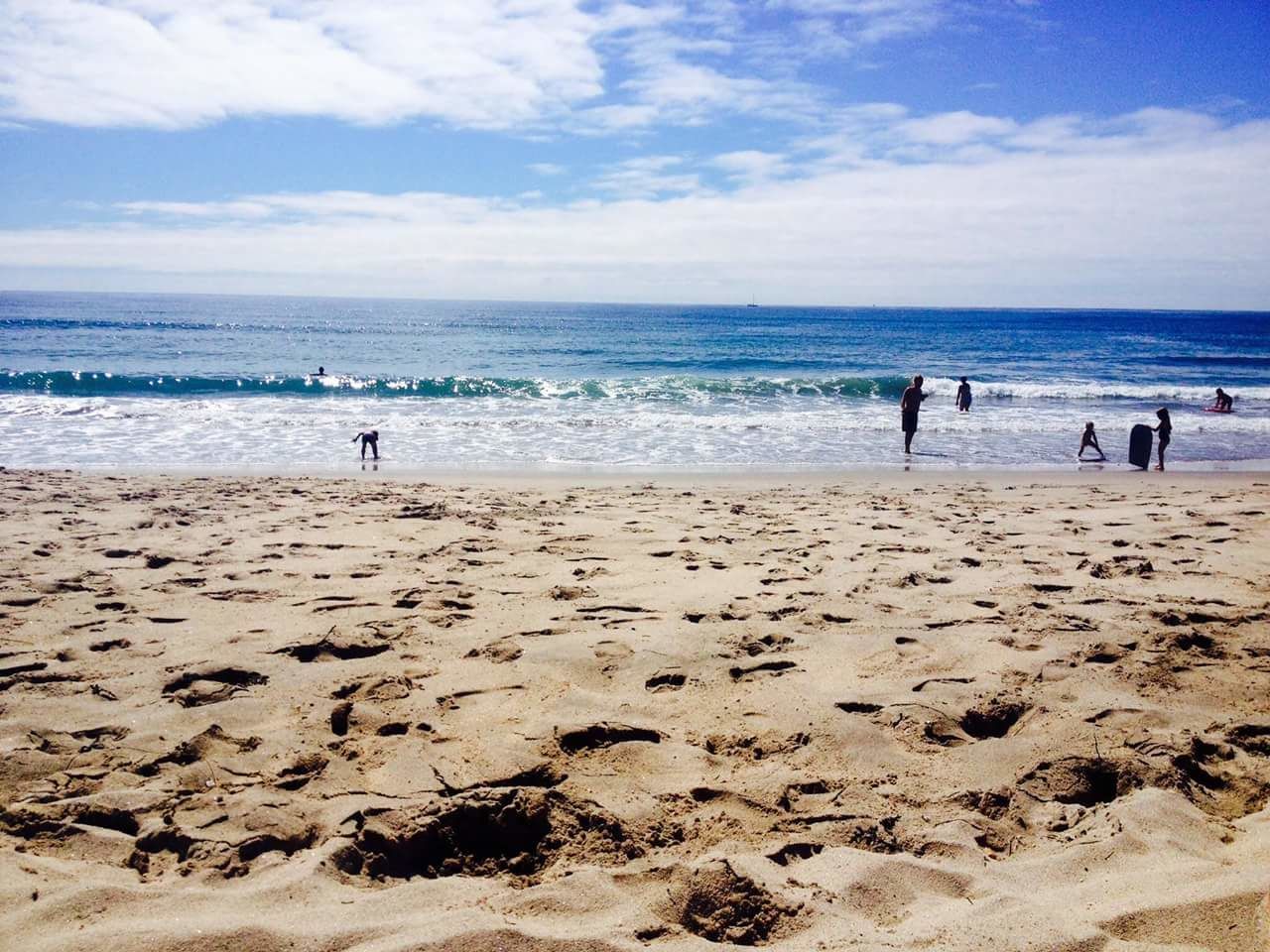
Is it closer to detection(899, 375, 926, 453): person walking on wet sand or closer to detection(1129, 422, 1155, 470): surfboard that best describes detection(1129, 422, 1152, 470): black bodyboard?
detection(1129, 422, 1155, 470): surfboard

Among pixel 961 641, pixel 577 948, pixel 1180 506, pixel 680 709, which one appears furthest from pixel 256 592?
pixel 1180 506

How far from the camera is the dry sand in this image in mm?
2576

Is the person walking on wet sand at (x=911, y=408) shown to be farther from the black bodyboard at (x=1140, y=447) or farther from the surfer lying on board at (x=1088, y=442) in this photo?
the black bodyboard at (x=1140, y=447)

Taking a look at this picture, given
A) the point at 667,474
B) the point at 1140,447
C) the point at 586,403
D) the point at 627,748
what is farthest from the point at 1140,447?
the point at 586,403

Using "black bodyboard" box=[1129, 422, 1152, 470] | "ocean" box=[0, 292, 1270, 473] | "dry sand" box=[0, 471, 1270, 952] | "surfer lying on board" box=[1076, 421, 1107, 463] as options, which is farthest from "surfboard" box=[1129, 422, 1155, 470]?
"dry sand" box=[0, 471, 1270, 952]

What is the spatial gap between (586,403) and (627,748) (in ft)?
77.2

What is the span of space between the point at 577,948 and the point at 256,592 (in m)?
4.17

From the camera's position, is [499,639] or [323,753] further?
[499,639]

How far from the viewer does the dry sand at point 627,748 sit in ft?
8.45

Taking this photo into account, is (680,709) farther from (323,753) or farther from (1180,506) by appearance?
(1180,506)

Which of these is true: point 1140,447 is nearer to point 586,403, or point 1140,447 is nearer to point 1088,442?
point 1088,442

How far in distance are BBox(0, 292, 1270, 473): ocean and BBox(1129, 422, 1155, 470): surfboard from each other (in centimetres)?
137

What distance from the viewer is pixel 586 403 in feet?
88.0

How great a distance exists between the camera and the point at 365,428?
18.9 meters
